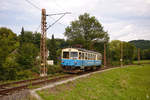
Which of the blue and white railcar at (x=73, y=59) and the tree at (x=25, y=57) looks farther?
the tree at (x=25, y=57)

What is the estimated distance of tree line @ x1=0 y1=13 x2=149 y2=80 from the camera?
13914mm

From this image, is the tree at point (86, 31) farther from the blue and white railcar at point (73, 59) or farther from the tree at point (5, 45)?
the tree at point (5, 45)

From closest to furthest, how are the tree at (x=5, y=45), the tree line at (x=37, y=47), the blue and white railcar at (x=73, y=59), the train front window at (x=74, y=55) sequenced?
the tree at (x=5, y=45) → the tree line at (x=37, y=47) → the blue and white railcar at (x=73, y=59) → the train front window at (x=74, y=55)

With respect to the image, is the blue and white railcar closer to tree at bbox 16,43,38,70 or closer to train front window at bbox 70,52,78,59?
train front window at bbox 70,52,78,59

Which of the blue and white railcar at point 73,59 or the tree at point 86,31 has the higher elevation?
the tree at point 86,31

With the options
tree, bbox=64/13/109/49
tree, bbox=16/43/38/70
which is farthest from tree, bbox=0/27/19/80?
tree, bbox=64/13/109/49

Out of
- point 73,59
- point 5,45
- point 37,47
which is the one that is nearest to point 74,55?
point 73,59

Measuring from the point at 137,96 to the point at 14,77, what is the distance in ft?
36.4

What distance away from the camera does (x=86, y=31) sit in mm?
43938

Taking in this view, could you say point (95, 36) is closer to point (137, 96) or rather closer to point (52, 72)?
point (52, 72)

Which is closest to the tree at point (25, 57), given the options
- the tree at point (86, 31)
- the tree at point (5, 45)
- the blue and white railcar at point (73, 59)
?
the tree at point (5, 45)

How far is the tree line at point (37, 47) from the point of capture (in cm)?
1391

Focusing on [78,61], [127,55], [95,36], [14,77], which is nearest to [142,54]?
[127,55]

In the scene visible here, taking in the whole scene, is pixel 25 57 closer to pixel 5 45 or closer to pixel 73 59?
pixel 5 45
